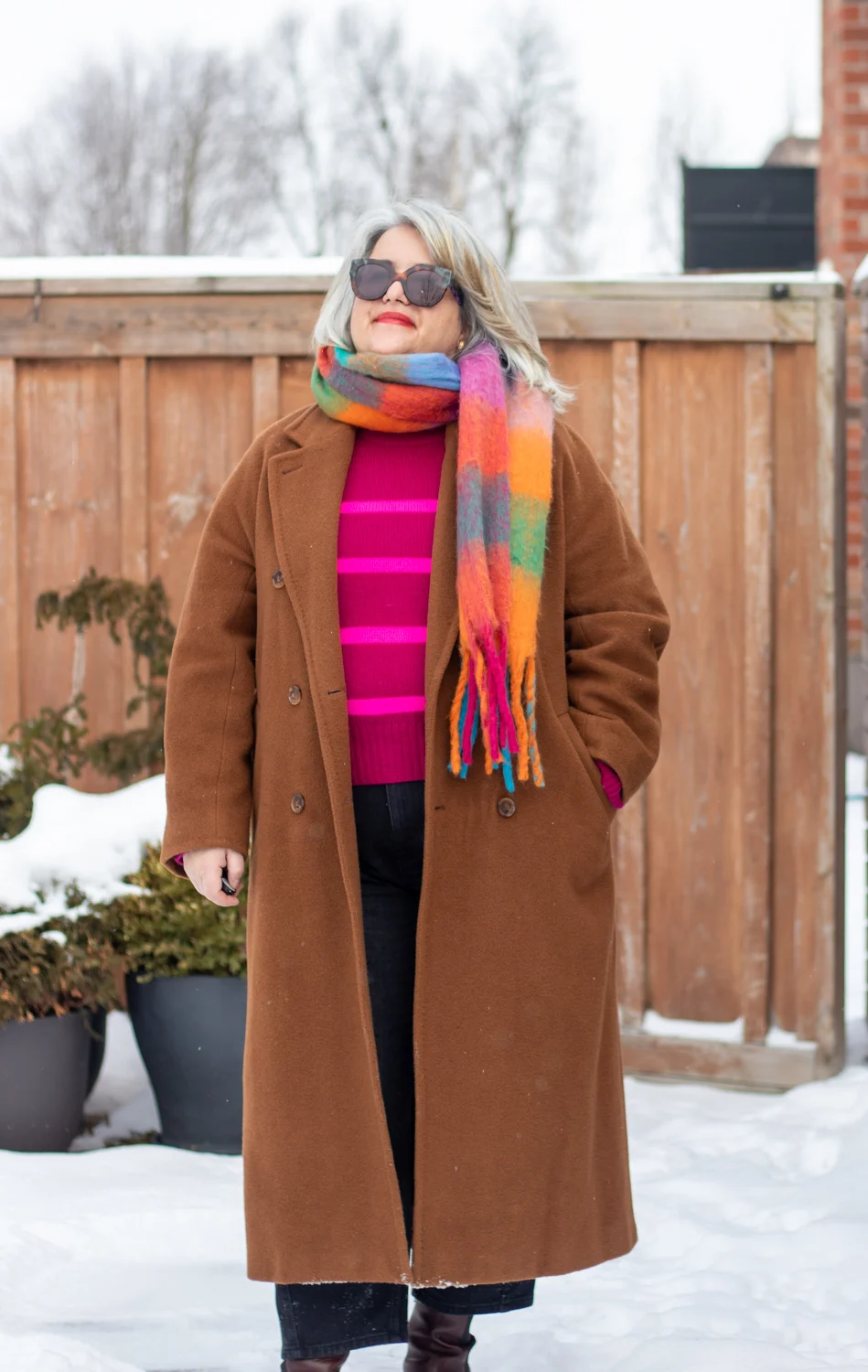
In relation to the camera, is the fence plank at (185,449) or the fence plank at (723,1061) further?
the fence plank at (185,449)

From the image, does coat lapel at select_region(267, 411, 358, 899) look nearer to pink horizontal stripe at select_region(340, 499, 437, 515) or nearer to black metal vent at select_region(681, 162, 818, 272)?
pink horizontal stripe at select_region(340, 499, 437, 515)

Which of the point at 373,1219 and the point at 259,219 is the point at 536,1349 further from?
the point at 259,219

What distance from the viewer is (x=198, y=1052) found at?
135 inches

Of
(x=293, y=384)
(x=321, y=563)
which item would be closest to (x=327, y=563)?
(x=321, y=563)

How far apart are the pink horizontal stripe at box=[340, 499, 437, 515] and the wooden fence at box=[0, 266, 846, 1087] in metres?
1.78

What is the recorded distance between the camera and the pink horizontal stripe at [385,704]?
220 cm

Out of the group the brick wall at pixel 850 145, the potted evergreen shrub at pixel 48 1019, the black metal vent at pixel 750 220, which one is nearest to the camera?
the potted evergreen shrub at pixel 48 1019

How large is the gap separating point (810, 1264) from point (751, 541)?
1.84m

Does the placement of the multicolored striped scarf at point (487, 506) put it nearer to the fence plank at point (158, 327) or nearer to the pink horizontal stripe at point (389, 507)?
the pink horizontal stripe at point (389, 507)

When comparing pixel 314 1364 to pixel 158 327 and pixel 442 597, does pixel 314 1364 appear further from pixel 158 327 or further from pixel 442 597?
pixel 158 327

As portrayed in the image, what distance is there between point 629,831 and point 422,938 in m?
1.89

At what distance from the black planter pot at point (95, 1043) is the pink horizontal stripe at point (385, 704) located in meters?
1.64

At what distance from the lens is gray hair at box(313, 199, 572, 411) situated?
2316 mm

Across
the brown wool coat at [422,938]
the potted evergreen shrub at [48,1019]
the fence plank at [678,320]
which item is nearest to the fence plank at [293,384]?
the fence plank at [678,320]
